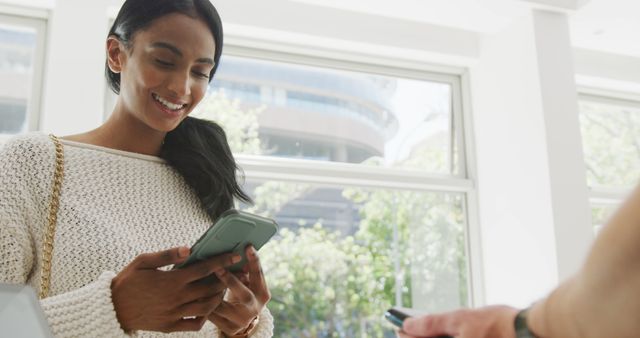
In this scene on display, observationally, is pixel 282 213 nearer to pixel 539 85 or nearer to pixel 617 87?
pixel 539 85

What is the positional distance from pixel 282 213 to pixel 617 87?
236cm

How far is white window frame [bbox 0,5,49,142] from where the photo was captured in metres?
2.95

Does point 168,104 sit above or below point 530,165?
below

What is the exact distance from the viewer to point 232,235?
3.54 ft

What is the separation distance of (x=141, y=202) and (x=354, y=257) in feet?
7.10

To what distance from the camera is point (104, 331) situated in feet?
3.43

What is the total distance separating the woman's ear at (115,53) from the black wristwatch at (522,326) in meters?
1.04

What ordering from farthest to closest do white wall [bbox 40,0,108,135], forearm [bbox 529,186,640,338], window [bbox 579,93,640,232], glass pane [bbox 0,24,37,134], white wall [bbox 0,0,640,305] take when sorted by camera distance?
window [bbox 579,93,640,232] < white wall [bbox 0,0,640,305] < glass pane [bbox 0,24,37,134] < white wall [bbox 40,0,108,135] < forearm [bbox 529,186,640,338]

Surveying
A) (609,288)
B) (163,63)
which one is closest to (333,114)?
(163,63)

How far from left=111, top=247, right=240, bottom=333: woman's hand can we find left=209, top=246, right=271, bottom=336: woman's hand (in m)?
0.06

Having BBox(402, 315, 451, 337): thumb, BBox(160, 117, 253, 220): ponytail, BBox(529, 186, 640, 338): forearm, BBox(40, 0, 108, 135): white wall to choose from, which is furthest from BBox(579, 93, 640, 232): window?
BBox(529, 186, 640, 338): forearm

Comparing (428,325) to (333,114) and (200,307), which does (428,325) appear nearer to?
(200,307)

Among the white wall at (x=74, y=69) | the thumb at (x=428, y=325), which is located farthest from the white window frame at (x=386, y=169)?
the thumb at (x=428, y=325)

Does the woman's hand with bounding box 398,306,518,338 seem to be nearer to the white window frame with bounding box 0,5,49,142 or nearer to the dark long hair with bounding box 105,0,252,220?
the dark long hair with bounding box 105,0,252,220
